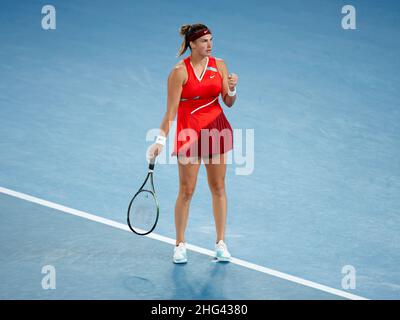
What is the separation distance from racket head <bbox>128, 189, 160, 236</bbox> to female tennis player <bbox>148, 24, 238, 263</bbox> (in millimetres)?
357

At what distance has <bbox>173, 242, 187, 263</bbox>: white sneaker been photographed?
8.04 m

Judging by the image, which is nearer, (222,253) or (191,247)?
(222,253)

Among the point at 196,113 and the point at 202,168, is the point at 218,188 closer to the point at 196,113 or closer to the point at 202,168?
the point at 196,113

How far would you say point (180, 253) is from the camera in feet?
26.4

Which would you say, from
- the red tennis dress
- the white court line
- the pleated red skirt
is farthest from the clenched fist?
the white court line

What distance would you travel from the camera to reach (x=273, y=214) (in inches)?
A: 353

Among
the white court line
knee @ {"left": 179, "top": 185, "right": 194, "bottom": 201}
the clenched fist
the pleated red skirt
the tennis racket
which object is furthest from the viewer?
knee @ {"left": 179, "top": 185, "right": 194, "bottom": 201}

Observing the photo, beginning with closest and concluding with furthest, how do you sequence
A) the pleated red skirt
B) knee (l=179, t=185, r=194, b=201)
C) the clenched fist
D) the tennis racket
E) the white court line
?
the white court line, the clenched fist, the tennis racket, the pleated red skirt, knee (l=179, t=185, r=194, b=201)

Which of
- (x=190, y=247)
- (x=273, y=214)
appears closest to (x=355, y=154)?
(x=273, y=214)

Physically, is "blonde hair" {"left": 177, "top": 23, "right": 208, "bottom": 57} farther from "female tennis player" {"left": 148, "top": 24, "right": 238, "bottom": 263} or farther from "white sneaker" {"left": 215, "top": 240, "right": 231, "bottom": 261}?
"white sneaker" {"left": 215, "top": 240, "right": 231, "bottom": 261}

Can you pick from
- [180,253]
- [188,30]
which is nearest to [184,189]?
[180,253]

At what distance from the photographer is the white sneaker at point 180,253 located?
8039 mm

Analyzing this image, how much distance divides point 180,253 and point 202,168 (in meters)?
2.36
